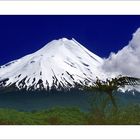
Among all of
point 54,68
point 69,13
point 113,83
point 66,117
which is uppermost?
point 69,13

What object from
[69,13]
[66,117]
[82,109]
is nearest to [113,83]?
[82,109]

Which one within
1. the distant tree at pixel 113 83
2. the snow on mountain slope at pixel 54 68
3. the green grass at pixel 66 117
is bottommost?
the green grass at pixel 66 117

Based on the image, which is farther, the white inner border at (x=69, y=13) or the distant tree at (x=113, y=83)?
the distant tree at (x=113, y=83)

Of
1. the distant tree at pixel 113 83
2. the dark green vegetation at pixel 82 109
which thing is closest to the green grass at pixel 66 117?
the dark green vegetation at pixel 82 109

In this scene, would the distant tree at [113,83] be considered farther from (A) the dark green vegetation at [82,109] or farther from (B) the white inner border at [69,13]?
(B) the white inner border at [69,13]

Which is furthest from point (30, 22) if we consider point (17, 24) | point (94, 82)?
point (94, 82)

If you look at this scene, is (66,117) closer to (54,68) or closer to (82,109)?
(82,109)

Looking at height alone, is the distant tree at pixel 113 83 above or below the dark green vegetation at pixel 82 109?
above
